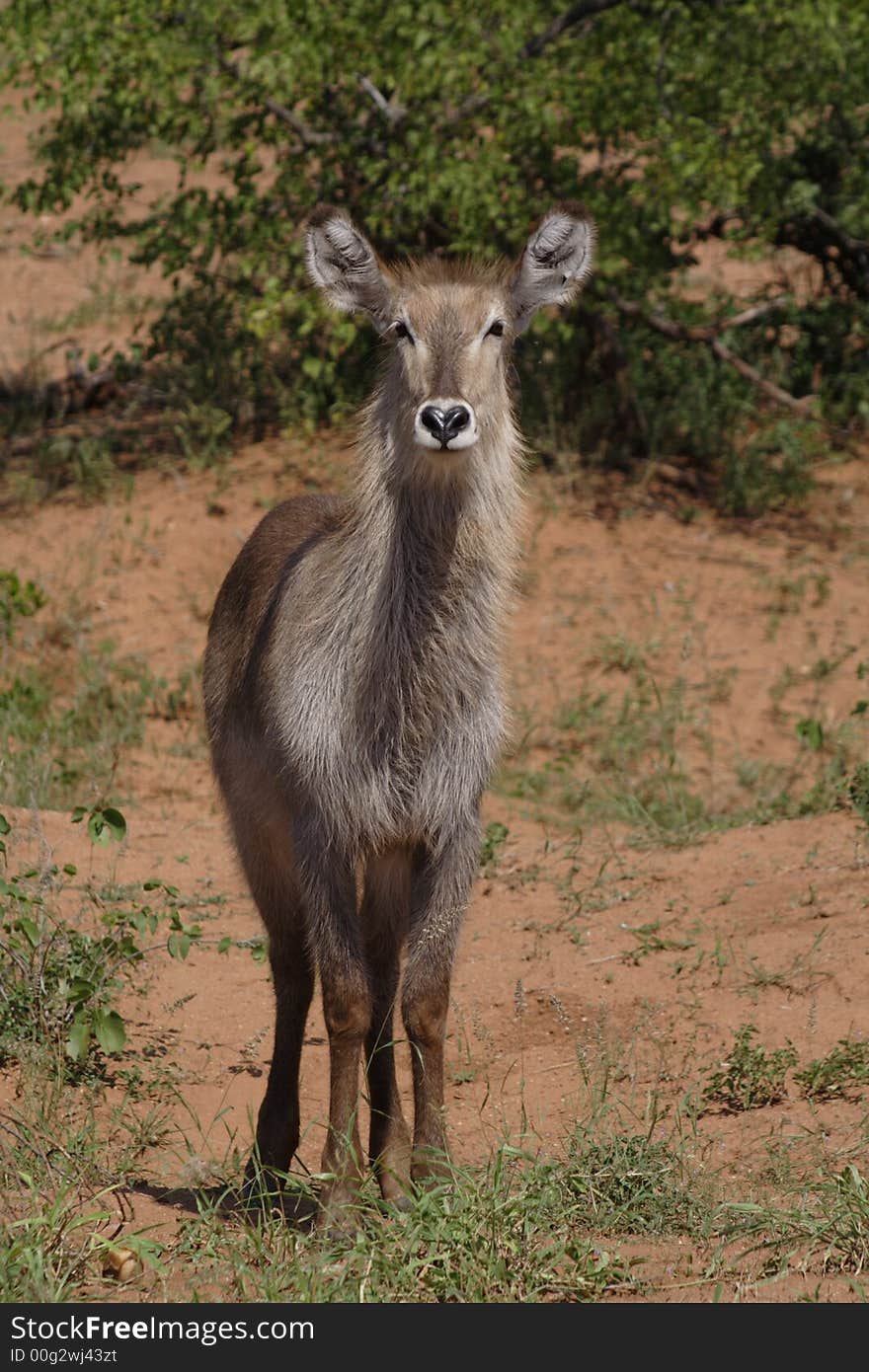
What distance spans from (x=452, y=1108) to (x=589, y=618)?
13.8 feet

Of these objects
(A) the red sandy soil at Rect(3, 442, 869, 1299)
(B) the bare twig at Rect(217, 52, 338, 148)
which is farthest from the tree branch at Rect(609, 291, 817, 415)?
(B) the bare twig at Rect(217, 52, 338, 148)

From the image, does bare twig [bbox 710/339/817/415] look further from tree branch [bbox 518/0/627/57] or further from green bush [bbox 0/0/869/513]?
tree branch [bbox 518/0/627/57]

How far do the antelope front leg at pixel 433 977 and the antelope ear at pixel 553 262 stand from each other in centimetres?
147

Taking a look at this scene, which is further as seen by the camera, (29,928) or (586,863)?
(586,863)

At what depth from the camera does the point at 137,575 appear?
31.4ft

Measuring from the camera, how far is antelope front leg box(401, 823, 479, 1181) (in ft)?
15.3

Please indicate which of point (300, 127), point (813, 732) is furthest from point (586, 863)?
point (300, 127)

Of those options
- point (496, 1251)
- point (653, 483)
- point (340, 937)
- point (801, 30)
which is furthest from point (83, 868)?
point (801, 30)

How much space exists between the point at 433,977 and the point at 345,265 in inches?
75.0

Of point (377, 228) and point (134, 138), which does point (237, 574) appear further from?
point (134, 138)

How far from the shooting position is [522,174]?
1002cm

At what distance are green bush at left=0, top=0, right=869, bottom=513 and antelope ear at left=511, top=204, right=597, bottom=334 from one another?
3.41 m

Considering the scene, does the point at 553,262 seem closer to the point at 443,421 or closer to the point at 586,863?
the point at 443,421

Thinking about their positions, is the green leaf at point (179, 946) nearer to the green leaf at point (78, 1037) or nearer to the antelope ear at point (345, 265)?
the green leaf at point (78, 1037)
